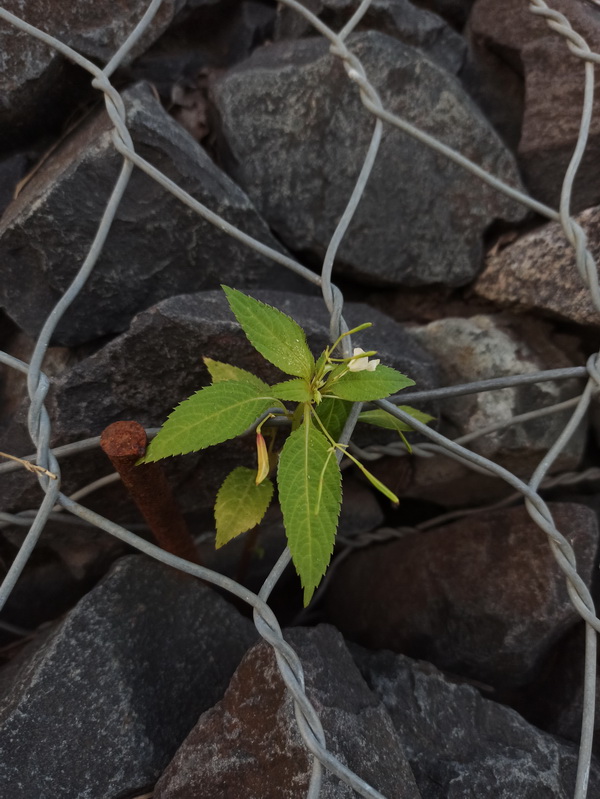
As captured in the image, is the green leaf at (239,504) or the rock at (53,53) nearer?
the green leaf at (239,504)

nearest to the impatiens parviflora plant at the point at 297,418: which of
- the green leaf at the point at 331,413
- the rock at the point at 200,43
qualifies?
the green leaf at the point at 331,413

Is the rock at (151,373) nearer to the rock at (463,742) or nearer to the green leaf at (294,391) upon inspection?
the green leaf at (294,391)

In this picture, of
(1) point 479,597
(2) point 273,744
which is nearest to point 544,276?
(1) point 479,597

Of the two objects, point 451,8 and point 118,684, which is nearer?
point 118,684

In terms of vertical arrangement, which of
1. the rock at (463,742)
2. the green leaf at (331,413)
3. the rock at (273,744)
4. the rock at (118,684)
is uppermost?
the green leaf at (331,413)

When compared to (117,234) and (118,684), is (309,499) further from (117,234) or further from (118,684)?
(117,234)
